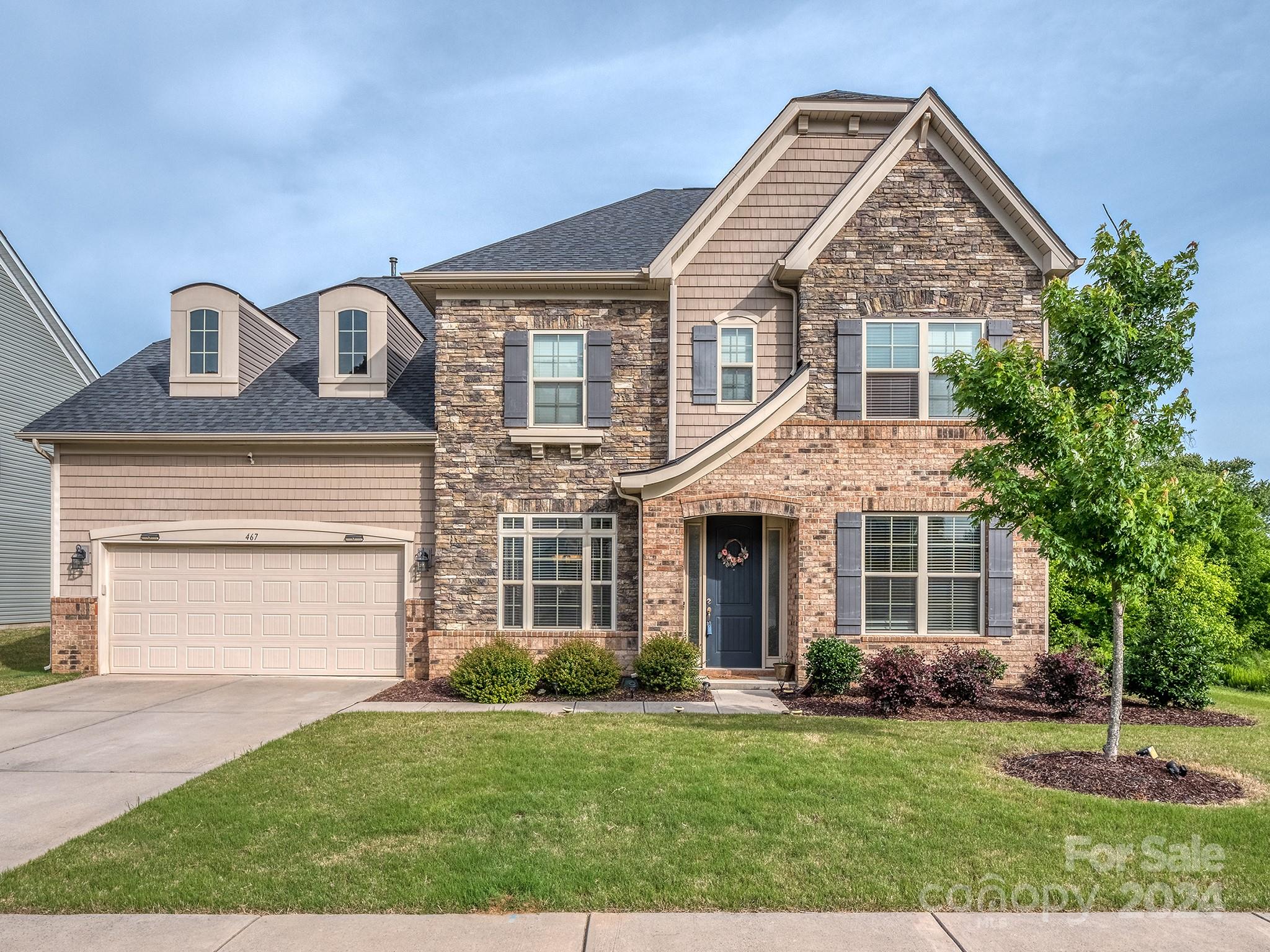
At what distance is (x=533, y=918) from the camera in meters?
4.44

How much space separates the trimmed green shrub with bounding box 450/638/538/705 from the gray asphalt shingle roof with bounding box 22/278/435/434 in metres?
4.02

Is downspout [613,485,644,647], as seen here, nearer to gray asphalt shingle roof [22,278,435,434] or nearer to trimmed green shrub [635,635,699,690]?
trimmed green shrub [635,635,699,690]

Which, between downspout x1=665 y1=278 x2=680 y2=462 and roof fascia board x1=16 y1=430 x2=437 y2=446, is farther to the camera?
roof fascia board x1=16 y1=430 x2=437 y2=446

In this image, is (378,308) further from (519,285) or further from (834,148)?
(834,148)

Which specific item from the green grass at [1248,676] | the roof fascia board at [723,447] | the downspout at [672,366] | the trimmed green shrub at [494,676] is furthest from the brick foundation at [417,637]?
the green grass at [1248,676]

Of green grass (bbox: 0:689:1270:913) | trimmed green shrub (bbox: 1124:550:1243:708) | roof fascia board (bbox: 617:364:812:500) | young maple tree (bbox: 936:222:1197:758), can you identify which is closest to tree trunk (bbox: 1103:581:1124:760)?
young maple tree (bbox: 936:222:1197:758)

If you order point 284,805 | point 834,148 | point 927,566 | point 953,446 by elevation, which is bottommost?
point 284,805

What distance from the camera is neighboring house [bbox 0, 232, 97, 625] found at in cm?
1953

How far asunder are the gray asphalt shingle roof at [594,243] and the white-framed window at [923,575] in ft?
19.3

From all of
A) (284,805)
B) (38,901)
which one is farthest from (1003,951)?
(38,901)

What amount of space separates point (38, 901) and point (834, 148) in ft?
43.1

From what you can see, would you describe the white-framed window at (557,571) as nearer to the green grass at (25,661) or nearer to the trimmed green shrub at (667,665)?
the trimmed green shrub at (667,665)

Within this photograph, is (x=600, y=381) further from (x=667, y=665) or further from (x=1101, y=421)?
(x=1101, y=421)

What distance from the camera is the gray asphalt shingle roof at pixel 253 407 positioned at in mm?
12914
